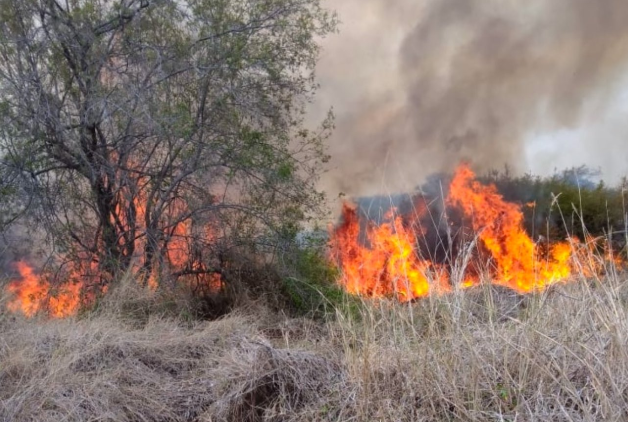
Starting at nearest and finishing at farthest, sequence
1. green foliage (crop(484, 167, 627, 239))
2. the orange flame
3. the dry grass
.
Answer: the dry grass < the orange flame < green foliage (crop(484, 167, 627, 239))

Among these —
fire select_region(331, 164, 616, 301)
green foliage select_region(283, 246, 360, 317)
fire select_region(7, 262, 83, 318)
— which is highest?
fire select_region(331, 164, 616, 301)

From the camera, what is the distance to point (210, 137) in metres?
8.50

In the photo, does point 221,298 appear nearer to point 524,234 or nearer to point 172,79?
point 172,79

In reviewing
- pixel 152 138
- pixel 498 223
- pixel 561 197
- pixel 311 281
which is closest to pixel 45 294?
pixel 152 138

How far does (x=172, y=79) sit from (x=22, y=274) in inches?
143

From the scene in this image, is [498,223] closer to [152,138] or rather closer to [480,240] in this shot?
[480,240]

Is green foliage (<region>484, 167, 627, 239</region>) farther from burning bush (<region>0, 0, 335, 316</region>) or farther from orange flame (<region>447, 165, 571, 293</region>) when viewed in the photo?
burning bush (<region>0, 0, 335, 316</region>)

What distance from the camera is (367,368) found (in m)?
3.56

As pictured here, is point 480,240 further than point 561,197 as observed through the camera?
No

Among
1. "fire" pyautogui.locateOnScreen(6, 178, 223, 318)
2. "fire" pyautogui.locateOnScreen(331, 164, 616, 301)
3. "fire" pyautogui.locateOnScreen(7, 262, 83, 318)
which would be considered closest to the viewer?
"fire" pyautogui.locateOnScreen(331, 164, 616, 301)

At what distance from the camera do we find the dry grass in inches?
118

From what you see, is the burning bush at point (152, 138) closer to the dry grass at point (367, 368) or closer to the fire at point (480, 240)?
the fire at point (480, 240)

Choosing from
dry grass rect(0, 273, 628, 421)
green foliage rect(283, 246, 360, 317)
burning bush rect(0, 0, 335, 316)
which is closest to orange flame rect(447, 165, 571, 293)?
green foliage rect(283, 246, 360, 317)

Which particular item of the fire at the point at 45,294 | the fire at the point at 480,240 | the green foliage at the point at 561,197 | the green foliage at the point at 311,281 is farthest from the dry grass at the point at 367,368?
the green foliage at the point at 561,197
